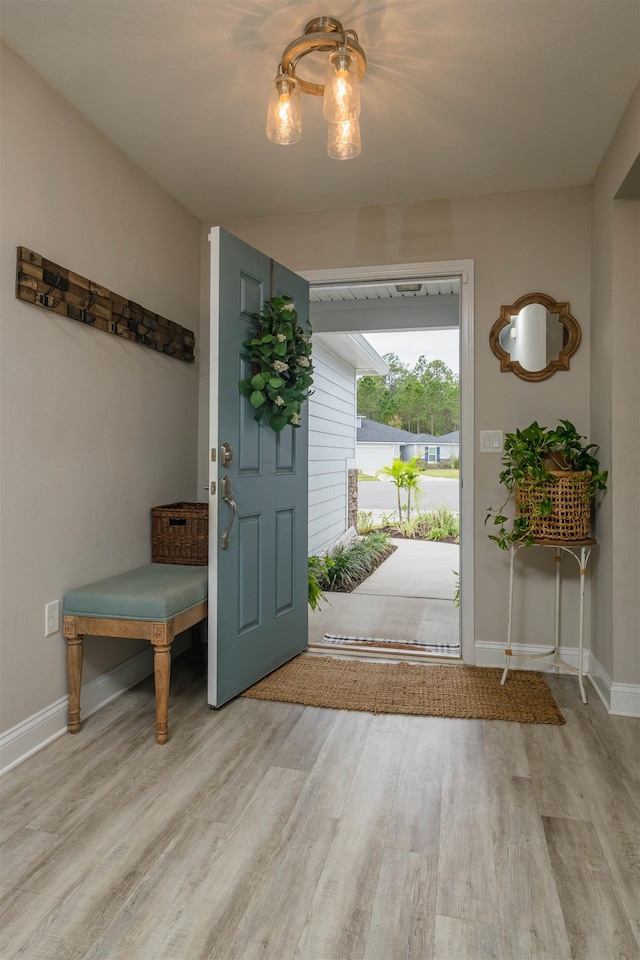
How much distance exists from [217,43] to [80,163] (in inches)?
32.7

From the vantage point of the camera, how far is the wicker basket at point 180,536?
3.06 m

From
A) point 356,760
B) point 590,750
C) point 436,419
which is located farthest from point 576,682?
point 436,419

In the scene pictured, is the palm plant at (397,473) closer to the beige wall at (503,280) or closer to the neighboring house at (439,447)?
the neighboring house at (439,447)

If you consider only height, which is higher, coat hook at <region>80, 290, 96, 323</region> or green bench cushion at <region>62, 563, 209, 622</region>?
coat hook at <region>80, 290, 96, 323</region>

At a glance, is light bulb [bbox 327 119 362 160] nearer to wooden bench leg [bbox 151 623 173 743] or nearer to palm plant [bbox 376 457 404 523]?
wooden bench leg [bbox 151 623 173 743]

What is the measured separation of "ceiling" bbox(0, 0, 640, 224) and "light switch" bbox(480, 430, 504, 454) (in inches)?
51.9

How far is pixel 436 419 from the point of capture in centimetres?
830

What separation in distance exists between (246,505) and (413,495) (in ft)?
19.8

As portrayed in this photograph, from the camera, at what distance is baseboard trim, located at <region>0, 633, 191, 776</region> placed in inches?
87.7

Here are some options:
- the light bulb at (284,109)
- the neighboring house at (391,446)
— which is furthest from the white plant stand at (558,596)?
the neighboring house at (391,446)

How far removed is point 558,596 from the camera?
3.21 metres

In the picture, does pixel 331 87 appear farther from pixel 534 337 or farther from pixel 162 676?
pixel 162 676

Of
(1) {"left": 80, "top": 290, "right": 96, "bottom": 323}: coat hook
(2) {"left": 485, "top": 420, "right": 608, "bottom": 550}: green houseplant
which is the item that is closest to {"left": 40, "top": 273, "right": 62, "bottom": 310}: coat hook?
(1) {"left": 80, "top": 290, "right": 96, "bottom": 323}: coat hook

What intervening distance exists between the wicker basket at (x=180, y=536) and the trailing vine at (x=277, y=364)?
61cm
